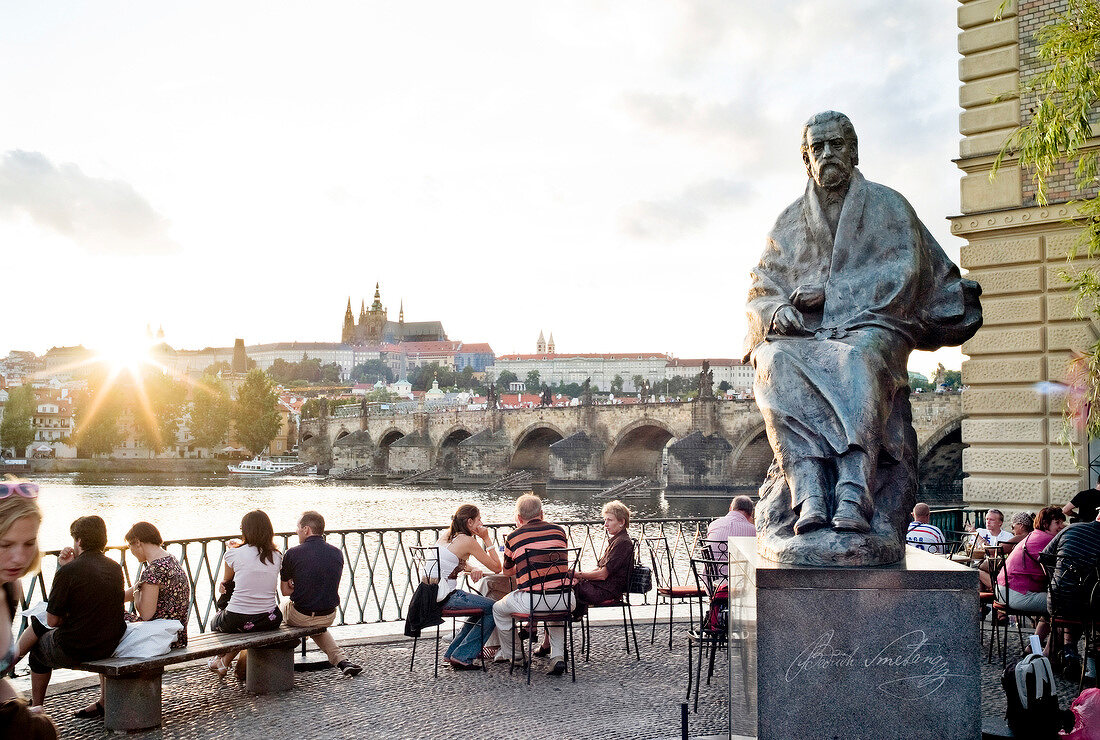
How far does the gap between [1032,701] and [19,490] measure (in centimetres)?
293

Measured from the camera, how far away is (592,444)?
4388 centimetres

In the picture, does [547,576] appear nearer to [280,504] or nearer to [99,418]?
[280,504]

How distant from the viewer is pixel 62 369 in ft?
414

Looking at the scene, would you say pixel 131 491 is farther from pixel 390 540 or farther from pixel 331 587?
pixel 331 587

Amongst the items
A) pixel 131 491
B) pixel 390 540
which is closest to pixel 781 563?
pixel 390 540

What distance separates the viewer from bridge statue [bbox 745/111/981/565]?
3037mm

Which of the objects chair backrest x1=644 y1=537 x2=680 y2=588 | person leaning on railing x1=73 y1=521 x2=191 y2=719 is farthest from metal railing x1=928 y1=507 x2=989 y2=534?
person leaning on railing x1=73 y1=521 x2=191 y2=719

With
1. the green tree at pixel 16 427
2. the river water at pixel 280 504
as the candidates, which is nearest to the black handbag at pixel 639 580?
the river water at pixel 280 504

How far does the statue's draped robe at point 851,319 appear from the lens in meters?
3.15

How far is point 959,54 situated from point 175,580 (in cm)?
789

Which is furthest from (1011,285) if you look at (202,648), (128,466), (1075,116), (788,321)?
(128,466)

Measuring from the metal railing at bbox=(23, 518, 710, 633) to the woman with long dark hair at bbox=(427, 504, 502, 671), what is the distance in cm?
55

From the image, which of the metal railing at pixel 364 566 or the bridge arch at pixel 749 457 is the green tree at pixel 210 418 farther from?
the metal railing at pixel 364 566
